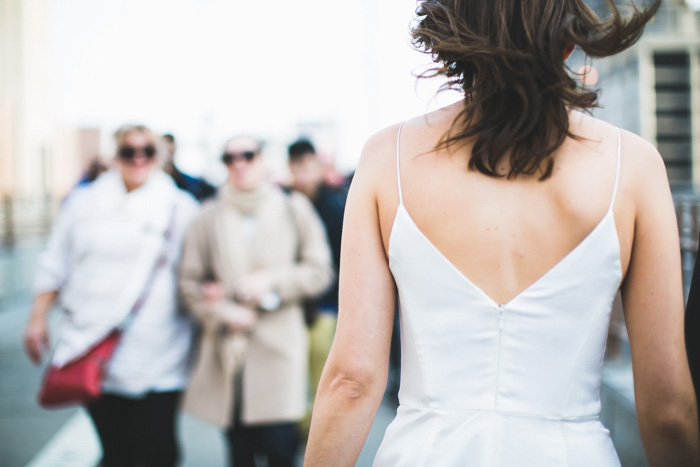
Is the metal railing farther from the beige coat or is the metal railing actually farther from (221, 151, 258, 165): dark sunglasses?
the beige coat

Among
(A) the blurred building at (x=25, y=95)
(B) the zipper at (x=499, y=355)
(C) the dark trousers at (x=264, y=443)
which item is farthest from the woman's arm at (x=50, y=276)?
(A) the blurred building at (x=25, y=95)

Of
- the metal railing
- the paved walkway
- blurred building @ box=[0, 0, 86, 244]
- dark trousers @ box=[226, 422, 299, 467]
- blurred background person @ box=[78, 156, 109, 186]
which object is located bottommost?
the paved walkway

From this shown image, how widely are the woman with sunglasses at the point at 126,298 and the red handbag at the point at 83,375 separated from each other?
0.03 m

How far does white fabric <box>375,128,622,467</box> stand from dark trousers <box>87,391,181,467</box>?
2377 mm

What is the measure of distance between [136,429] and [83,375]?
41cm

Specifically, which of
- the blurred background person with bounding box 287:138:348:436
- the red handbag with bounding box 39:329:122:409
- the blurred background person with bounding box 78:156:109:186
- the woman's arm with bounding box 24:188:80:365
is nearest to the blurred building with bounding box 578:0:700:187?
the blurred background person with bounding box 287:138:348:436

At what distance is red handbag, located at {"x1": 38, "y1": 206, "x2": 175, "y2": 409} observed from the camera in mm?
3287

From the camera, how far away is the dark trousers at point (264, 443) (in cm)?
356

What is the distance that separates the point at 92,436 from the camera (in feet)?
16.7

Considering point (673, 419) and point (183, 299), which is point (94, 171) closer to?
Result: point (183, 299)

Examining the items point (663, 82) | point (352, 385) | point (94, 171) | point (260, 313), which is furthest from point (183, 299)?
point (663, 82)

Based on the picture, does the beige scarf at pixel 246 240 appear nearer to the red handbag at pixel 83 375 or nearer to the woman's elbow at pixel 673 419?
the red handbag at pixel 83 375

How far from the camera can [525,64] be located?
133cm

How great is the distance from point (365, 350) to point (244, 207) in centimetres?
242
